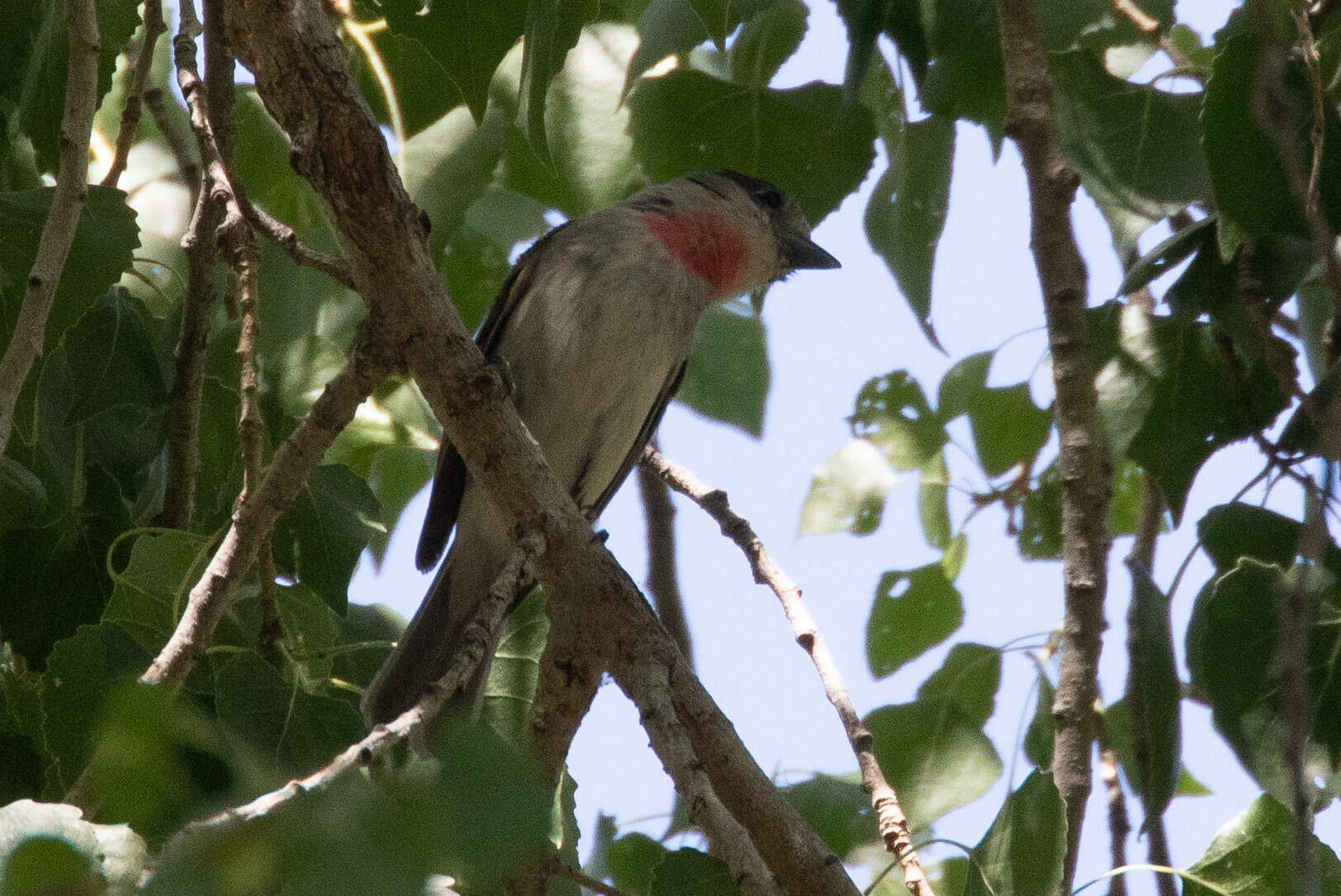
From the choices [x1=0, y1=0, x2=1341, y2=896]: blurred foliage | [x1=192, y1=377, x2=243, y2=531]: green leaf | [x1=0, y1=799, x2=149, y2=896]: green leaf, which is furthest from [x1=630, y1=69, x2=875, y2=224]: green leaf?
[x1=0, y1=799, x2=149, y2=896]: green leaf

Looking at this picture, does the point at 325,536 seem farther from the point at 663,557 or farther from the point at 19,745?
the point at 663,557

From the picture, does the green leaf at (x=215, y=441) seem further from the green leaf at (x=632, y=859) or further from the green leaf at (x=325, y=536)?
the green leaf at (x=632, y=859)

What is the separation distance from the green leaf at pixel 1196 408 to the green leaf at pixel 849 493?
58.7 inches

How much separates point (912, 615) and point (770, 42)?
1.75 m

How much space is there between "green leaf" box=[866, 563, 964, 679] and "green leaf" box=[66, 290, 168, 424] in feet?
7.27

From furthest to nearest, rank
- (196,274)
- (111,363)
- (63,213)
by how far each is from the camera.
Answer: (196,274) < (111,363) < (63,213)

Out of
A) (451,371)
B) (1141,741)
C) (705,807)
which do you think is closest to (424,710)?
(705,807)

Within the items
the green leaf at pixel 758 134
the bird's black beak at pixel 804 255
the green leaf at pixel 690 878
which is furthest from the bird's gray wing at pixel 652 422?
the green leaf at pixel 690 878

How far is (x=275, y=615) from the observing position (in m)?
2.72

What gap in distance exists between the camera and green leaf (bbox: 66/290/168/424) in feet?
9.70

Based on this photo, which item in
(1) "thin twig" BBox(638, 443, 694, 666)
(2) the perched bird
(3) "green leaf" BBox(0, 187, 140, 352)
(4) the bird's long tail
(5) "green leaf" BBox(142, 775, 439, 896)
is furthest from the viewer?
(1) "thin twig" BBox(638, 443, 694, 666)

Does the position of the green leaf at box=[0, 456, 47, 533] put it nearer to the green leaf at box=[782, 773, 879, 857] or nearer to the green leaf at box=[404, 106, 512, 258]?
the green leaf at box=[404, 106, 512, 258]

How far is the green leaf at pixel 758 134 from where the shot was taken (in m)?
3.50

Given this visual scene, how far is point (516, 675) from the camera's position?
10.6ft
